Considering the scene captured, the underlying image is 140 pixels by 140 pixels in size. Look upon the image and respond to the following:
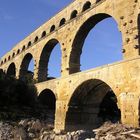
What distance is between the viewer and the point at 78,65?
18922mm

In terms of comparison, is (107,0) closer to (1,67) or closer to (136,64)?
(136,64)

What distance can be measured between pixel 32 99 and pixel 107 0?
31.7 ft

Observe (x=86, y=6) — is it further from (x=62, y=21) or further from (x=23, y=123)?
(x=23, y=123)

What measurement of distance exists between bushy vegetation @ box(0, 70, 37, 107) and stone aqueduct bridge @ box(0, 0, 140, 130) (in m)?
0.77

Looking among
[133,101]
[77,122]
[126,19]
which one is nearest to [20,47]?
[77,122]

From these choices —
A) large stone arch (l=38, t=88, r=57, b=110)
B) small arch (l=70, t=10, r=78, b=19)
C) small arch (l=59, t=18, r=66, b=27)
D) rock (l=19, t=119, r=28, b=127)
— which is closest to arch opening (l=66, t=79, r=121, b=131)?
rock (l=19, t=119, r=28, b=127)

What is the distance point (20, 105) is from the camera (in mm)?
21422

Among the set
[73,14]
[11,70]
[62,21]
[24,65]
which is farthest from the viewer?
[11,70]

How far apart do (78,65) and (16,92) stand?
553 centimetres

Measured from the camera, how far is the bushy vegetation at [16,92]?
20703 mm

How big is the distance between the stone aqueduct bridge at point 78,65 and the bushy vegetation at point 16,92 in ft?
2.52

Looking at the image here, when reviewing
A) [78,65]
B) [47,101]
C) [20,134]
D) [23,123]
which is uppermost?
[78,65]

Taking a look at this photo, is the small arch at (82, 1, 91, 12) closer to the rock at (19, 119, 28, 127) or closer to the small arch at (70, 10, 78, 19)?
the small arch at (70, 10, 78, 19)

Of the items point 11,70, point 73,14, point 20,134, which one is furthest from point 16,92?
point 11,70
